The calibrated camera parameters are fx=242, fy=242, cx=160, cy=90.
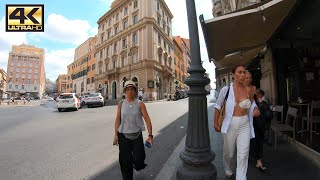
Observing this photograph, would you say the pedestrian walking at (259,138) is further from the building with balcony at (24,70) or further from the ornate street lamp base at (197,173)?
the building with balcony at (24,70)

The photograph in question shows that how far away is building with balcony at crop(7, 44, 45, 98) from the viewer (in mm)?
103938

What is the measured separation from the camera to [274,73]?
27.2 feet

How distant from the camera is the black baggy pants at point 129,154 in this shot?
3.47 meters

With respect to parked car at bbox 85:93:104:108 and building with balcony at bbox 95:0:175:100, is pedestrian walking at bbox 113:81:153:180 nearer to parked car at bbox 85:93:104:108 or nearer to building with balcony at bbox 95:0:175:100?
parked car at bbox 85:93:104:108

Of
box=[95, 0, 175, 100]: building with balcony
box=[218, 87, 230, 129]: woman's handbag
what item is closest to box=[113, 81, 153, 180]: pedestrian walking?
box=[218, 87, 230, 129]: woman's handbag

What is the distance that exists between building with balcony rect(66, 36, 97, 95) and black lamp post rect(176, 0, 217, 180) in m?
60.3

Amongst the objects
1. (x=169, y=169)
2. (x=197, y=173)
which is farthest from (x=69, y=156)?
(x=197, y=173)

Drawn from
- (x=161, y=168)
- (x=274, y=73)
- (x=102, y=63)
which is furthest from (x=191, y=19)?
(x=102, y=63)

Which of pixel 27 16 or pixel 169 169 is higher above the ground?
pixel 27 16

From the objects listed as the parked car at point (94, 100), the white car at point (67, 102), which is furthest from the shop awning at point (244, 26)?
the parked car at point (94, 100)

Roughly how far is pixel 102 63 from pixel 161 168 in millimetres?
54025

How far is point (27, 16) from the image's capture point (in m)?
10.9

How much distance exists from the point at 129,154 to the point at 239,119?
63.6 inches

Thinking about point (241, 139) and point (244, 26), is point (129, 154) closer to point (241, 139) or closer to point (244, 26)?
point (241, 139)
